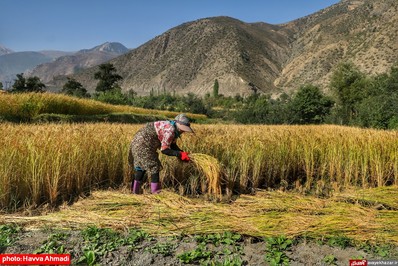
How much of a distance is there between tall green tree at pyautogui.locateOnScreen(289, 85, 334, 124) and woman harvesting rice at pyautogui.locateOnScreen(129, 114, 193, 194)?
4050cm

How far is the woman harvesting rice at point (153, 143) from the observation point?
4763 mm

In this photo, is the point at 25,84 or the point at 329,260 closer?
the point at 329,260

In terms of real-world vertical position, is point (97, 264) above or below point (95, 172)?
below

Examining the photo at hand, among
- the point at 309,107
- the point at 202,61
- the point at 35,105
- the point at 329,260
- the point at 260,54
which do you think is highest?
the point at 260,54

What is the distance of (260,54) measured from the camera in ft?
376

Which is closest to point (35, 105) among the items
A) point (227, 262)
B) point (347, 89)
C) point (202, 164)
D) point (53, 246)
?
point (202, 164)

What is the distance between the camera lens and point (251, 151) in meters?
6.16

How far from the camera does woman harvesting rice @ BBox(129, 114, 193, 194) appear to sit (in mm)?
4763

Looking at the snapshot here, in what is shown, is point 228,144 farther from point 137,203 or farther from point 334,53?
point 334,53

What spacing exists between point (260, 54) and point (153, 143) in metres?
115

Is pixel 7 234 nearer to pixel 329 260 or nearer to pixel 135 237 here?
pixel 135 237

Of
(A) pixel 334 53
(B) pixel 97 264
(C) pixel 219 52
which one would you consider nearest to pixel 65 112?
(B) pixel 97 264

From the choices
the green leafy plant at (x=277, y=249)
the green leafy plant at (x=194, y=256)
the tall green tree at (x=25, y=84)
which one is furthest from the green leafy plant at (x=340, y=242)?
the tall green tree at (x=25, y=84)

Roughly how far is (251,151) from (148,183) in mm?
1995
